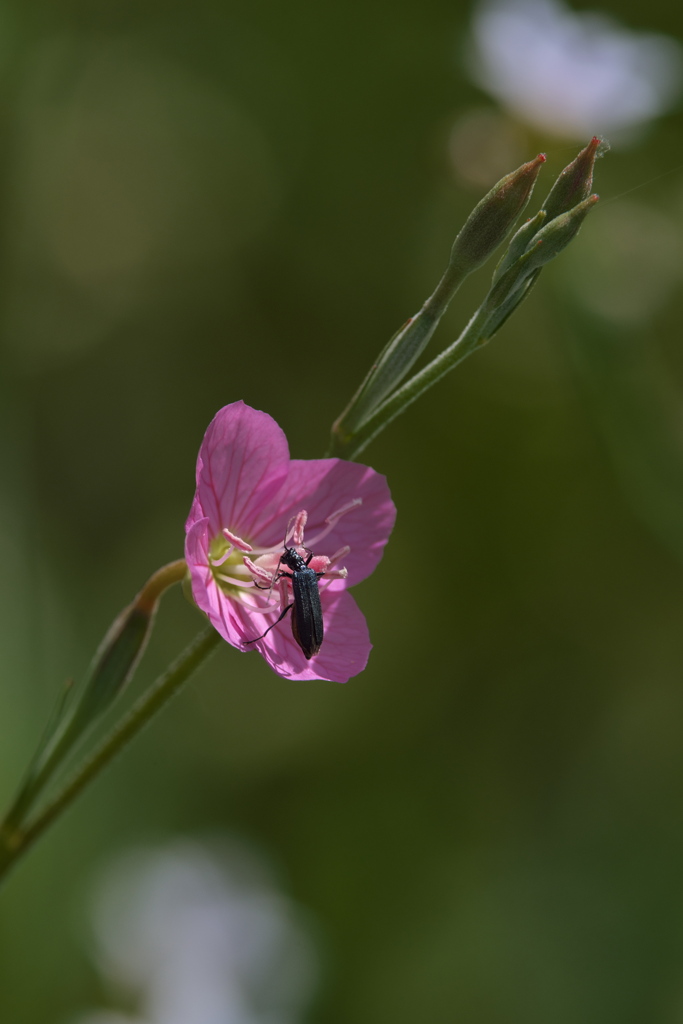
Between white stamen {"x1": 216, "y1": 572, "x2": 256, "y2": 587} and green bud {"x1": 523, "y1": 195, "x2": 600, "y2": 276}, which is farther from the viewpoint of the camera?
white stamen {"x1": 216, "y1": 572, "x2": 256, "y2": 587}

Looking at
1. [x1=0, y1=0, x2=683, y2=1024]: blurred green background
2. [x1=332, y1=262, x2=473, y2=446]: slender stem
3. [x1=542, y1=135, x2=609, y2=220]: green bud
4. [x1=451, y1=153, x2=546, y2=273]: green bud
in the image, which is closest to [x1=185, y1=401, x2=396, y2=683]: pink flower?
[x1=332, y1=262, x2=473, y2=446]: slender stem

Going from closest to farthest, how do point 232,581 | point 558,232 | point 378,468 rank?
point 558,232, point 232,581, point 378,468

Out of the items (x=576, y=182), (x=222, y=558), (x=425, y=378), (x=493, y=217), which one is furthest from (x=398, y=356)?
(x=222, y=558)

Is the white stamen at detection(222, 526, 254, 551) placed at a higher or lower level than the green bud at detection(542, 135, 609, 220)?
lower

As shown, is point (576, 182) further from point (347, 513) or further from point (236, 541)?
point (236, 541)

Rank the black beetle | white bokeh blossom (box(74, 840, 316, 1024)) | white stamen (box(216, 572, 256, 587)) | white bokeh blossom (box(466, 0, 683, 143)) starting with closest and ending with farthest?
the black beetle, white stamen (box(216, 572, 256, 587)), white bokeh blossom (box(74, 840, 316, 1024)), white bokeh blossom (box(466, 0, 683, 143))

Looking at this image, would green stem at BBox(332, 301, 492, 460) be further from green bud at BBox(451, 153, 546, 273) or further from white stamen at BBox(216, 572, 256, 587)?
white stamen at BBox(216, 572, 256, 587)

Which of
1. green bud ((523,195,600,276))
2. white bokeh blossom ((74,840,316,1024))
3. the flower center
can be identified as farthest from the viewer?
white bokeh blossom ((74,840,316,1024))
